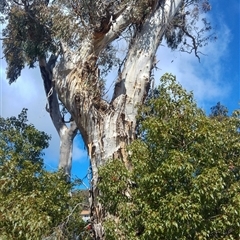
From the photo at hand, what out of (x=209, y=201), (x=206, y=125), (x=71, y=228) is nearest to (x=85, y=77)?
(x=71, y=228)

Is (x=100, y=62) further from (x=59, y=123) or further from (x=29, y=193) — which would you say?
(x=29, y=193)

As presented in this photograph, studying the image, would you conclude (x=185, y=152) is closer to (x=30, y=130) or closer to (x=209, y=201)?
(x=209, y=201)

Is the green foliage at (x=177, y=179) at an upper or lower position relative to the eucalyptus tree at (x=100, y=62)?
lower

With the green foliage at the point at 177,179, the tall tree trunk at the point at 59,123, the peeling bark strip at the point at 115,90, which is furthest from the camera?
the tall tree trunk at the point at 59,123

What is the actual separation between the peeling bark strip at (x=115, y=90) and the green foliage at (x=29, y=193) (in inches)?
24.0

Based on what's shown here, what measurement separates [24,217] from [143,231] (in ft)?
5.67

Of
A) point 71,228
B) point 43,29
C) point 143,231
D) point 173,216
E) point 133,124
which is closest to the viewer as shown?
point 173,216

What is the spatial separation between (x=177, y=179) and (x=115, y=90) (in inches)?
153

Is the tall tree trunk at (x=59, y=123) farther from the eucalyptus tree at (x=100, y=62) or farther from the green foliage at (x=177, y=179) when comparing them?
the green foliage at (x=177, y=179)

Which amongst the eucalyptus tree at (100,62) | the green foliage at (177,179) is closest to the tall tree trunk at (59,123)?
the eucalyptus tree at (100,62)

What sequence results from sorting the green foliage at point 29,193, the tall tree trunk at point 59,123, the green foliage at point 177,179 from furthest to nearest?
the tall tree trunk at point 59,123 → the green foliage at point 29,193 → the green foliage at point 177,179

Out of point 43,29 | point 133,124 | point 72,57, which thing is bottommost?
point 133,124

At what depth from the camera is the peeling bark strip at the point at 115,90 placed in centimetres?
870

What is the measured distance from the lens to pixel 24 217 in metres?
6.29
